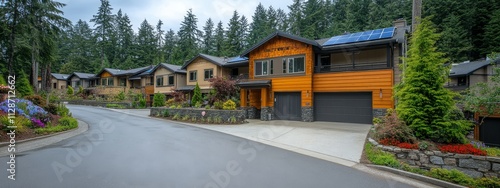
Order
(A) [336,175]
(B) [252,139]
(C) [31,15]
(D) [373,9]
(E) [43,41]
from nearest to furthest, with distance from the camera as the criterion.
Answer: (A) [336,175] < (B) [252,139] < (C) [31,15] < (E) [43,41] < (D) [373,9]

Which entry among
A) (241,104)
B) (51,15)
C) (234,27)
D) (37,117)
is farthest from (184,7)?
(37,117)

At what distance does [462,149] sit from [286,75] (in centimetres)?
1224

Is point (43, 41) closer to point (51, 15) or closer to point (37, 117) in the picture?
point (51, 15)

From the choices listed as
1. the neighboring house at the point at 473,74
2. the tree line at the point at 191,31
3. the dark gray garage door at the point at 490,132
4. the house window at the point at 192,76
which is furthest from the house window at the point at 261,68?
the neighboring house at the point at 473,74

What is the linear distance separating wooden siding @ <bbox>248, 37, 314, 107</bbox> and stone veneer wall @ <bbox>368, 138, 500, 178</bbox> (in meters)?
9.88

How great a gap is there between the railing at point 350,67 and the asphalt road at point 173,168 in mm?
10361

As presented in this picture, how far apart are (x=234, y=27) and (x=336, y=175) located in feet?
147

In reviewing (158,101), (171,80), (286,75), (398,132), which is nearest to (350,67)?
(286,75)

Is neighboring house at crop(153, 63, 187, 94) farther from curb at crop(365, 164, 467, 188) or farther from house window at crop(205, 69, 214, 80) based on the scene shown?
curb at crop(365, 164, 467, 188)

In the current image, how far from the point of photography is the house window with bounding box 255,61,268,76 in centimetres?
1930

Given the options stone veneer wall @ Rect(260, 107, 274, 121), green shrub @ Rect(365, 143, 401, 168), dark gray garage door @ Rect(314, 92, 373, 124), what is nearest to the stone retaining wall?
stone veneer wall @ Rect(260, 107, 274, 121)

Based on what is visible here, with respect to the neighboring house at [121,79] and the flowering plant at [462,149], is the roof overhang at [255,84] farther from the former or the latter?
the neighboring house at [121,79]

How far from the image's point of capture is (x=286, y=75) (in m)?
18.0

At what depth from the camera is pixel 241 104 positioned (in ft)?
65.5
